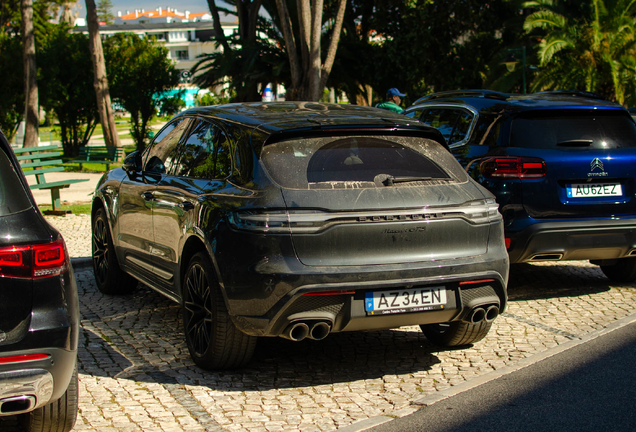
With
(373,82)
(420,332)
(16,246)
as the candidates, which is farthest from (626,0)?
(16,246)

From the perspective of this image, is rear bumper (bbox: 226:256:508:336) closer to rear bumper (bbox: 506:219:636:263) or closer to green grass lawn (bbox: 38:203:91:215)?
rear bumper (bbox: 506:219:636:263)

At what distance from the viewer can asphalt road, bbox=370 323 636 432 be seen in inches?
155

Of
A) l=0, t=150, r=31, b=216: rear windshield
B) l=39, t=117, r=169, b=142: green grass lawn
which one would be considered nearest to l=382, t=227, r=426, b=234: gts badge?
l=0, t=150, r=31, b=216: rear windshield

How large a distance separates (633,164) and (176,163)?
3996mm

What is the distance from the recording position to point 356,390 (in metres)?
4.52

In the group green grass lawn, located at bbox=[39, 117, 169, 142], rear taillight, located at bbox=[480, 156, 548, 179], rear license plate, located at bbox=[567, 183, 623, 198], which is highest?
rear taillight, located at bbox=[480, 156, 548, 179]

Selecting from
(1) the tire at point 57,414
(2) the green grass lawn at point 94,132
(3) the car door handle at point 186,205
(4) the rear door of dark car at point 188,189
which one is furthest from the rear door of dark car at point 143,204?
(2) the green grass lawn at point 94,132

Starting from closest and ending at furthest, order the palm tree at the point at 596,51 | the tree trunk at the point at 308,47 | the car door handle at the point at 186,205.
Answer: the car door handle at the point at 186,205
the tree trunk at the point at 308,47
the palm tree at the point at 596,51

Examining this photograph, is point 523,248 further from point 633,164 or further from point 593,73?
point 593,73

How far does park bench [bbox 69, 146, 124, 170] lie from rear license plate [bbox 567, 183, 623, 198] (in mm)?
16974

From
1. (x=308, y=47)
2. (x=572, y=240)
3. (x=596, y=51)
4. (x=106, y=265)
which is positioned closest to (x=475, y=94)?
(x=572, y=240)

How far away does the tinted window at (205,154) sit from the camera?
4812mm

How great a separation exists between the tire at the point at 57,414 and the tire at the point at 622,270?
572cm

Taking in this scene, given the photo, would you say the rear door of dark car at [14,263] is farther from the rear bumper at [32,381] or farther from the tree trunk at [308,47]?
the tree trunk at [308,47]
